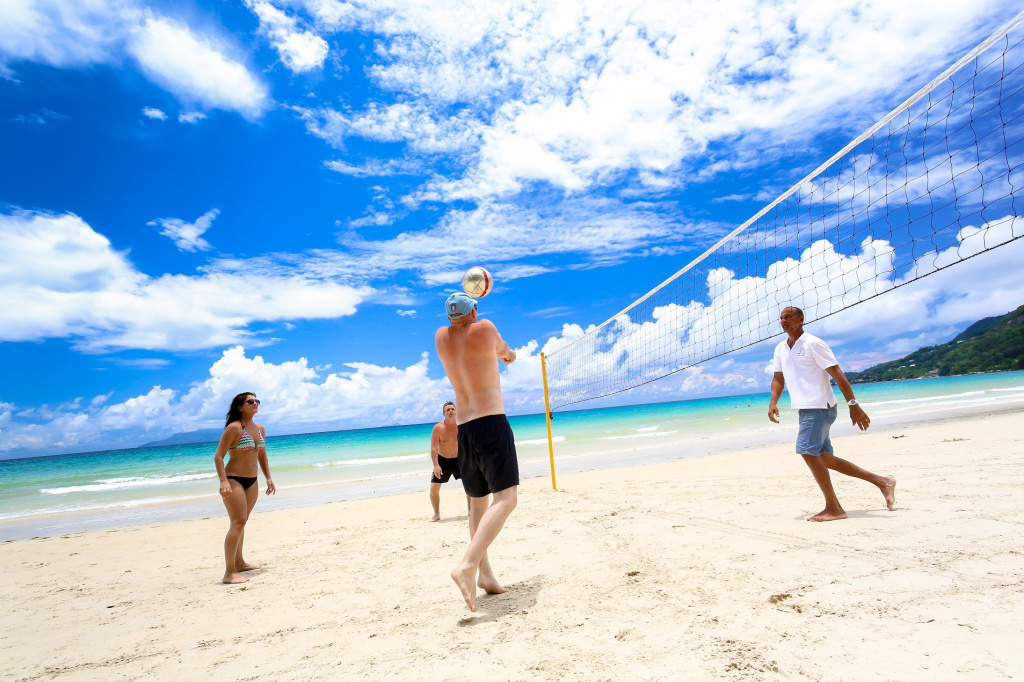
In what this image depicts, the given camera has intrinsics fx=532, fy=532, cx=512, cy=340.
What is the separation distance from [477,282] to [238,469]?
2.60 metres

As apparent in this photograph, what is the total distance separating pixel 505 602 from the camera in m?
2.89

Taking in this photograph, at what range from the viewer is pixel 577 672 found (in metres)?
2.01

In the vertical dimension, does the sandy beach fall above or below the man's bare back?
below

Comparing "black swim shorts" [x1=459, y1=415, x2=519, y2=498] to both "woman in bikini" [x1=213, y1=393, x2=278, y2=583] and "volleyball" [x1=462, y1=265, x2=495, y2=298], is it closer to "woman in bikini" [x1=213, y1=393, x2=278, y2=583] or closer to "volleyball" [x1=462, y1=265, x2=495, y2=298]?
"volleyball" [x1=462, y1=265, x2=495, y2=298]

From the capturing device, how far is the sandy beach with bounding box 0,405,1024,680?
2.07 meters

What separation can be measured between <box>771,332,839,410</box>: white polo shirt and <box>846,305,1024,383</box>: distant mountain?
39.1 meters

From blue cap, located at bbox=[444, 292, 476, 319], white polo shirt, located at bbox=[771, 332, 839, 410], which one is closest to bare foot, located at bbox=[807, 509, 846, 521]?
white polo shirt, located at bbox=[771, 332, 839, 410]

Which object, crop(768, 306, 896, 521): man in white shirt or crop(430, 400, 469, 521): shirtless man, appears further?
crop(430, 400, 469, 521): shirtless man

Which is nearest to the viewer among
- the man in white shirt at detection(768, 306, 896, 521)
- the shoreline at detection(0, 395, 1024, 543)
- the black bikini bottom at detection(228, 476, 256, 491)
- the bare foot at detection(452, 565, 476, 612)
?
the bare foot at detection(452, 565, 476, 612)

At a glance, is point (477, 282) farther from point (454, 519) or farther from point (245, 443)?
point (454, 519)

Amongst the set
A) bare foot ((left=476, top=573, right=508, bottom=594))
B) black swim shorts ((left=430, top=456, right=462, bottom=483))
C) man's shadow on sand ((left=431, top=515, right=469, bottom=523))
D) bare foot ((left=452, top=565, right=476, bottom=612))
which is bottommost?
man's shadow on sand ((left=431, top=515, right=469, bottom=523))

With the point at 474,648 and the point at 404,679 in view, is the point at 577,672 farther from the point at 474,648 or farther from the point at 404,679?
the point at 404,679

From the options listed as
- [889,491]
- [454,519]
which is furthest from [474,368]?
[454,519]

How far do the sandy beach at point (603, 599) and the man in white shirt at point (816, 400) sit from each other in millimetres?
248
